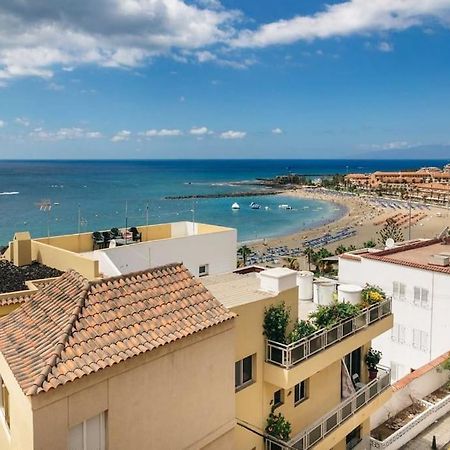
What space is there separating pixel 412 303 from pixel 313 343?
547 inches

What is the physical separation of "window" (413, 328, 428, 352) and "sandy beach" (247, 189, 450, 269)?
38978 mm

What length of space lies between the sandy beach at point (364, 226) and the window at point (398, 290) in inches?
1509

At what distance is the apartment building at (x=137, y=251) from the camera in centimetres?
1980

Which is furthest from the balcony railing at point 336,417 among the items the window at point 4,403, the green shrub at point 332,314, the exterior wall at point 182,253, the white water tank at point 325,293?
the exterior wall at point 182,253

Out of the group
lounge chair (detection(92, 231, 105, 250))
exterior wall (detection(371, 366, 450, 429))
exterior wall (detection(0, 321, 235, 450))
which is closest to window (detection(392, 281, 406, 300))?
exterior wall (detection(371, 366, 450, 429))

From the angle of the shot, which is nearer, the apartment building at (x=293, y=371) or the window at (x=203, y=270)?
the apartment building at (x=293, y=371)

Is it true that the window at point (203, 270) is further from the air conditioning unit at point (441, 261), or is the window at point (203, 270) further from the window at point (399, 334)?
the air conditioning unit at point (441, 261)

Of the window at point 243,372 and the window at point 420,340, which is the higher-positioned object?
the window at point 243,372

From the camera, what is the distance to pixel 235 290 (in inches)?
555

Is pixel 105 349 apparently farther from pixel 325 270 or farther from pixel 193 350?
pixel 325 270

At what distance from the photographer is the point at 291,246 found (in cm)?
8312

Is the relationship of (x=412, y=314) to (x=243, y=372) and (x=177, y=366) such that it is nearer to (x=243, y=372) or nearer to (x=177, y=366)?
(x=243, y=372)

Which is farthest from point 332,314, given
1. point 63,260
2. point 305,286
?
point 63,260

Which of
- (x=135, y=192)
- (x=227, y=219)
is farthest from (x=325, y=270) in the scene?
(x=135, y=192)
